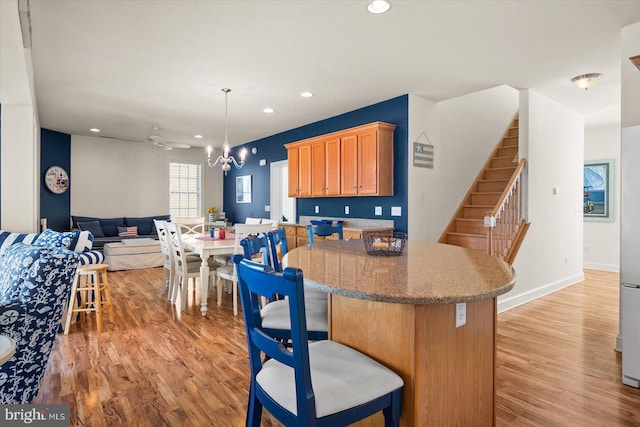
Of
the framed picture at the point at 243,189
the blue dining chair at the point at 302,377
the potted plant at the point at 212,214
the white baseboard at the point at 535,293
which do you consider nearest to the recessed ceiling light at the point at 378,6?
the blue dining chair at the point at 302,377

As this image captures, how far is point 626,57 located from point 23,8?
4.21 m

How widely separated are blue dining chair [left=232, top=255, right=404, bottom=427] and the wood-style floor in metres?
0.95

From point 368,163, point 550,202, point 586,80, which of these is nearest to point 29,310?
point 368,163

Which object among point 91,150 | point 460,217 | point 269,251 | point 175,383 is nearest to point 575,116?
point 460,217

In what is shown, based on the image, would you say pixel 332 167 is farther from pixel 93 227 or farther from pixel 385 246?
pixel 93 227

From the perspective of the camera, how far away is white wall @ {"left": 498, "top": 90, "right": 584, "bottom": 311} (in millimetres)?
4512

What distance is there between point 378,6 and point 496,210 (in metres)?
2.52

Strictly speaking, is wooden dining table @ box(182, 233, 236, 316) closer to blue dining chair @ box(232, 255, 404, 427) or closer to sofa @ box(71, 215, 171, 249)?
blue dining chair @ box(232, 255, 404, 427)

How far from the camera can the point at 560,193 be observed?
5066 millimetres

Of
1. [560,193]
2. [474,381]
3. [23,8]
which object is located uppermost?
[23,8]

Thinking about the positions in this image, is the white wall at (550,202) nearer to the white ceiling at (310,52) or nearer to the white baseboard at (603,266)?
the white ceiling at (310,52)

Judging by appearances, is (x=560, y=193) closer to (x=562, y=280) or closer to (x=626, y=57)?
(x=562, y=280)

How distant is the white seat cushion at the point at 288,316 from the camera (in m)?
1.78

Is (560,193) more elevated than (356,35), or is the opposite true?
(356,35)
